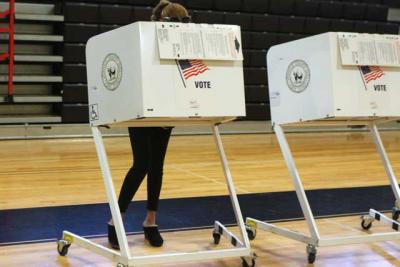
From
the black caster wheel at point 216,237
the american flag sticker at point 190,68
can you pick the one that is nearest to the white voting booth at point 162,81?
the american flag sticker at point 190,68

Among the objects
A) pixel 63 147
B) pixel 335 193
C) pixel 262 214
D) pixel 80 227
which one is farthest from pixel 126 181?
pixel 63 147

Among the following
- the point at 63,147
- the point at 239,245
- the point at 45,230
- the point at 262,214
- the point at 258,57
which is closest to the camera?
the point at 239,245

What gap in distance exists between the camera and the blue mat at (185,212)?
124 inches

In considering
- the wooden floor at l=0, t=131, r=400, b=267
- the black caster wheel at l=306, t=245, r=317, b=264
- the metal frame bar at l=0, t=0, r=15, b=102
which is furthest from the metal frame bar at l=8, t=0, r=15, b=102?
the black caster wheel at l=306, t=245, r=317, b=264

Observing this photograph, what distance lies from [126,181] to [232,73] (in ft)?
2.58

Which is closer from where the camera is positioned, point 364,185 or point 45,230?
point 45,230

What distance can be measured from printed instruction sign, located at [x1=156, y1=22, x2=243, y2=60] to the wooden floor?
0.97m

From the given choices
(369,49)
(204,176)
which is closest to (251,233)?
(369,49)

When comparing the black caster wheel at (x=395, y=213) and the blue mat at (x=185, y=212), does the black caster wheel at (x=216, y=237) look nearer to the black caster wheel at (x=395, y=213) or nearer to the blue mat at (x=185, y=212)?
the blue mat at (x=185, y=212)

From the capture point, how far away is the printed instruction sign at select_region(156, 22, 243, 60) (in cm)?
228

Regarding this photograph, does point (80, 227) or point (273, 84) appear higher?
point (273, 84)

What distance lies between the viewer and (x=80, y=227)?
126 inches

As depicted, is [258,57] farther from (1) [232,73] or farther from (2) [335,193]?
(1) [232,73]

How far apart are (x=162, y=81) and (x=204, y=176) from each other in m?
2.83
